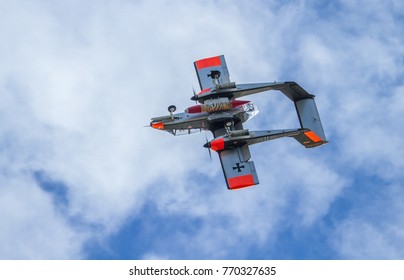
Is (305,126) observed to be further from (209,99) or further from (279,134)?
(209,99)

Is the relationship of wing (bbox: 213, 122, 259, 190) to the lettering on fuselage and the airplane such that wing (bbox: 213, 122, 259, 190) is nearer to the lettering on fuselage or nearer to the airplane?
the airplane

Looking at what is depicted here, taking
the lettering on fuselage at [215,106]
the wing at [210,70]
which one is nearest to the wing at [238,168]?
the lettering on fuselage at [215,106]

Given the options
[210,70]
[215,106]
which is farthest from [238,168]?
[210,70]

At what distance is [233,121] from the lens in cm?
5419

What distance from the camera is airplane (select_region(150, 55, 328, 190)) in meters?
51.8

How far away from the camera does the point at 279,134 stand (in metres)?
53.3

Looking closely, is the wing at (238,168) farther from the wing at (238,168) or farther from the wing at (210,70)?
the wing at (210,70)

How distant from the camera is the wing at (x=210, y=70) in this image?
56094 mm

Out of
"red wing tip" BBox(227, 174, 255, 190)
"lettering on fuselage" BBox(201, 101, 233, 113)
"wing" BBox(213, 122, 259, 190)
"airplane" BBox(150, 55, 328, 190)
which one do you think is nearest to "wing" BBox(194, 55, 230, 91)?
"airplane" BBox(150, 55, 328, 190)

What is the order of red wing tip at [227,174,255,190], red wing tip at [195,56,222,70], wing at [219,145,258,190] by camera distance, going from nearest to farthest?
red wing tip at [227,174,255,190]
wing at [219,145,258,190]
red wing tip at [195,56,222,70]

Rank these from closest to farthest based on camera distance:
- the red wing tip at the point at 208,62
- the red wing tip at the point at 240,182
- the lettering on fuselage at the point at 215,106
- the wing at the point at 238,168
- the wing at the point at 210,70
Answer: the red wing tip at the point at 240,182
the wing at the point at 238,168
the lettering on fuselage at the point at 215,106
the wing at the point at 210,70
the red wing tip at the point at 208,62
